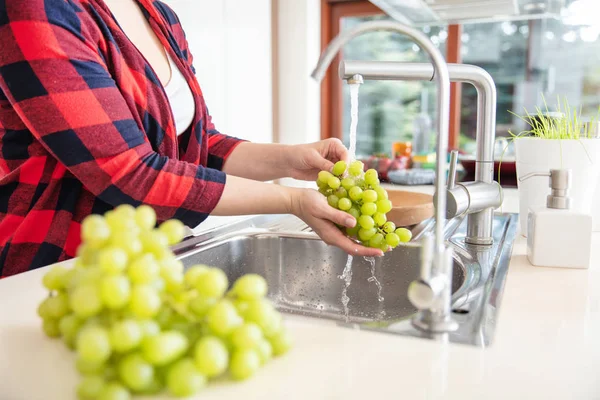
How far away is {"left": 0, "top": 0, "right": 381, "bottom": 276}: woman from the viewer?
921mm

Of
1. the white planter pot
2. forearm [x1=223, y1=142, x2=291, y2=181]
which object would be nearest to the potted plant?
the white planter pot

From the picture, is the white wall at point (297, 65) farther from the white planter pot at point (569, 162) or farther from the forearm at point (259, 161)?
the white planter pot at point (569, 162)

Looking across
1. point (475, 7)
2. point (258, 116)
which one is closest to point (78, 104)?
point (475, 7)

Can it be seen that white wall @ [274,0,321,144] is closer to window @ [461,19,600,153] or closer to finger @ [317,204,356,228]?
window @ [461,19,600,153]

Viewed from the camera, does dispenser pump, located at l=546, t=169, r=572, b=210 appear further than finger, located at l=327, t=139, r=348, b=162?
No

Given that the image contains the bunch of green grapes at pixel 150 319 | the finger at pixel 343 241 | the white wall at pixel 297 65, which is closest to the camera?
the bunch of green grapes at pixel 150 319

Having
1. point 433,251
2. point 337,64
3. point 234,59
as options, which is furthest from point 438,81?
point 337,64

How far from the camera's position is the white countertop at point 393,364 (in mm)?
542

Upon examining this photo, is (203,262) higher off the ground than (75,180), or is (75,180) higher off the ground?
(75,180)

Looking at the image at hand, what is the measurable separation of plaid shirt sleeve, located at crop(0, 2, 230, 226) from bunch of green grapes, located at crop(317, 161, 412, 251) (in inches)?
8.8

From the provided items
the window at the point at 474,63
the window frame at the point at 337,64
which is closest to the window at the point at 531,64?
the window at the point at 474,63

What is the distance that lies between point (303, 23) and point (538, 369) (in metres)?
3.03

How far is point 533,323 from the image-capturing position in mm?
737

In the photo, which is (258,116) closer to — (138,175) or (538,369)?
Result: (138,175)
